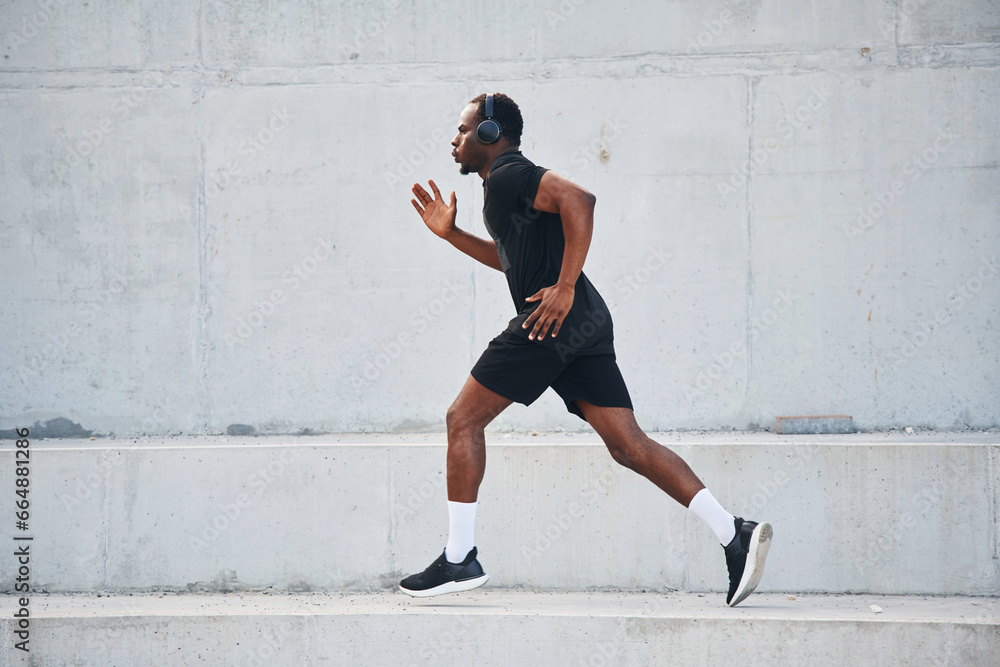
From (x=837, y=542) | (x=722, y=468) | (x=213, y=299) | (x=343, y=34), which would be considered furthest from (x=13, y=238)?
(x=837, y=542)

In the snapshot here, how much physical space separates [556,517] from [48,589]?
8.34 ft

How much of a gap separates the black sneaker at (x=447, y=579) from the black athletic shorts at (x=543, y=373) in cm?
70

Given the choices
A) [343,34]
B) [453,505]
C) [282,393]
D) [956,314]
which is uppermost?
[343,34]

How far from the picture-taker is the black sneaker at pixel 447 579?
3.38 m

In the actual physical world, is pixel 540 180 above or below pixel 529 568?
above

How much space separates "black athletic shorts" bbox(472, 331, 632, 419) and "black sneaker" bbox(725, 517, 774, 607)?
2.08 feet

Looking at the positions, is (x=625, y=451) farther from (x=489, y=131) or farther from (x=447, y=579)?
(x=489, y=131)

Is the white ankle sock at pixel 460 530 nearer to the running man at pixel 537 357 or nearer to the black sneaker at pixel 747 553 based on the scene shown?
the running man at pixel 537 357

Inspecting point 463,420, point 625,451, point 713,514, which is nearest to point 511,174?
point 463,420

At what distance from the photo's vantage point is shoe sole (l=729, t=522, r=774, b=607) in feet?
10.6

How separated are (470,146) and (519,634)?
78.7 inches

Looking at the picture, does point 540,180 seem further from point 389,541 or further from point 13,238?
point 13,238

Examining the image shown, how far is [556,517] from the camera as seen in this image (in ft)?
14.0

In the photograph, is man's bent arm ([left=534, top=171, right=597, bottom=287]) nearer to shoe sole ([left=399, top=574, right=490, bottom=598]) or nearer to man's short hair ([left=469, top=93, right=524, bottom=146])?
man's short hair ([left=469, top=93, right=524, bottom=146])
